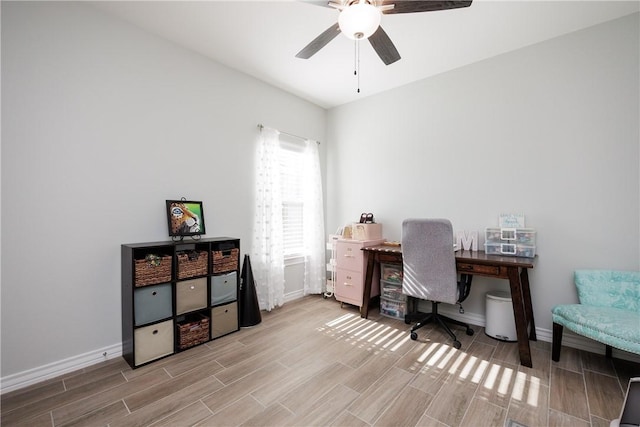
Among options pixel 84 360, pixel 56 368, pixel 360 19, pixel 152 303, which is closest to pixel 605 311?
pixel 360 19

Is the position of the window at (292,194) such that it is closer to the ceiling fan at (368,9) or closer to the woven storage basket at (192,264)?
the woven storage basket at (192,264)

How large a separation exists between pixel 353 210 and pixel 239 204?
1627 millimetres

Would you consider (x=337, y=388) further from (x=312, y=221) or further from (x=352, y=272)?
(x=312, y=221)

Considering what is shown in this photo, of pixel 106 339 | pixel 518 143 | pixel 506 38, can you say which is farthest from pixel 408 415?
pixel 506 38

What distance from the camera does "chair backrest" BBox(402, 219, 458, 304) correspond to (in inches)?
96.7

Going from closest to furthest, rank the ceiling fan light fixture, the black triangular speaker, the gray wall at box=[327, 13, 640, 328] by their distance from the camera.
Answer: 1. the ceiling fan light fixture
2. the gray wall at box=[327, 13, 640, 328]
3. the black triangular speaker

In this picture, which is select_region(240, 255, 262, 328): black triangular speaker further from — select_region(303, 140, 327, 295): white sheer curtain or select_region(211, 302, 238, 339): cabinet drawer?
select_region(303, 140, 327, 295): white sheer curtain

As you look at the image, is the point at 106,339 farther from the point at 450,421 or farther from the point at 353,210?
the point at 353,210

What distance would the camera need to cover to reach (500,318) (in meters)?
2.62

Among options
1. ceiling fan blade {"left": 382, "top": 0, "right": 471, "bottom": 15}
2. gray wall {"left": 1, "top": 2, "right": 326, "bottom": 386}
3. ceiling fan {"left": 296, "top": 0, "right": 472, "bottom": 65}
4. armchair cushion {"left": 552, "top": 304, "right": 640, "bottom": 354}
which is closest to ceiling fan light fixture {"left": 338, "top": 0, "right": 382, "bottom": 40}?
ceiling fan {"left": 296, "top": 0, "right": 472, "bottom": 65}

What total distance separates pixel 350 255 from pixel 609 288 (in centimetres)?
226

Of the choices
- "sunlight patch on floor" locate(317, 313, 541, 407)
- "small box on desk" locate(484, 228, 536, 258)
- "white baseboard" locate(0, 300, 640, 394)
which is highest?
"small box on desk" locate(484, 228, 536, 258)

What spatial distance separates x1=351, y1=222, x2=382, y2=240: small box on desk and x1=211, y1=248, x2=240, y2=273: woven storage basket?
58.0 inches

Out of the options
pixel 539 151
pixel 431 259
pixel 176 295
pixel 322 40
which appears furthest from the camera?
pixel 539 151
